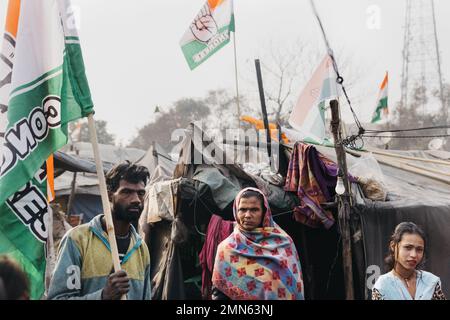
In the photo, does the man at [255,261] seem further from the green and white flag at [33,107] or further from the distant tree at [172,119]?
the distant tree at [172,119]

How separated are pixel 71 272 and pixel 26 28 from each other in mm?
1504

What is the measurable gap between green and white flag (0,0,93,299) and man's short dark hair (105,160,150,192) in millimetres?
390

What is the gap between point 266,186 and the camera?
615 cm

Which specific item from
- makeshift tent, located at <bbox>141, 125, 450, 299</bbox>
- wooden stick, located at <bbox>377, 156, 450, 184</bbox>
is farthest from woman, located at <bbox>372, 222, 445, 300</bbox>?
wooden stick, located at <bbox>377, 156, 450, 184</bbox>

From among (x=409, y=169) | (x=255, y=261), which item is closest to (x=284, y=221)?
(x=409, y=169)

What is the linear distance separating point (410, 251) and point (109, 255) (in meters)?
2.02

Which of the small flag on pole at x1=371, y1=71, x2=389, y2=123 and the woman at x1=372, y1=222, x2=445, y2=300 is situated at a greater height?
the small flag on pole at x1=371, y1=71, x2=389, y2=123

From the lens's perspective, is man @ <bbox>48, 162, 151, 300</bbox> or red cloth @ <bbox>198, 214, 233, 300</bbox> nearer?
man @ <bbox>48, 162, 151, 300</bbox>

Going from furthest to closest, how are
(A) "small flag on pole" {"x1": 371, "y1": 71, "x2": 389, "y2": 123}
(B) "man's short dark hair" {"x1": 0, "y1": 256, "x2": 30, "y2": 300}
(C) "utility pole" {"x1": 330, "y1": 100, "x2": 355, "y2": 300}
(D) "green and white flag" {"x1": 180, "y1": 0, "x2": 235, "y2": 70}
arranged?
(A) "small flag on pole" {"x1": 371, "y1": 71, "x2": 389, "y2": 123}
(D) "green and white flag" {"x1": 180, "y1": 0, "x2": 235, "y2": 70}
(C) "utility pole" {"x1": 330, "y1": 100, "x2": 355, "y2": 300}
(B) "man's short dark hair" {"x1": 0, "y1": 256, "x2": 30, "y2": 300}

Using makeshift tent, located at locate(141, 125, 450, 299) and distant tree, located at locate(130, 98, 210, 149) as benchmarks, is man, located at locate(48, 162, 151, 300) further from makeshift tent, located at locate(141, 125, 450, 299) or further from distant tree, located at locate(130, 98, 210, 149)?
distant tree, located at locate(130, 98, 210, 149)

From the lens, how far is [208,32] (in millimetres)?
8617

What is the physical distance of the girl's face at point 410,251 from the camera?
→ 3740 millimetres

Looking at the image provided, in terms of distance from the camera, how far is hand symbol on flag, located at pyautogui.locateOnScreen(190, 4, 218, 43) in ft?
27.8
